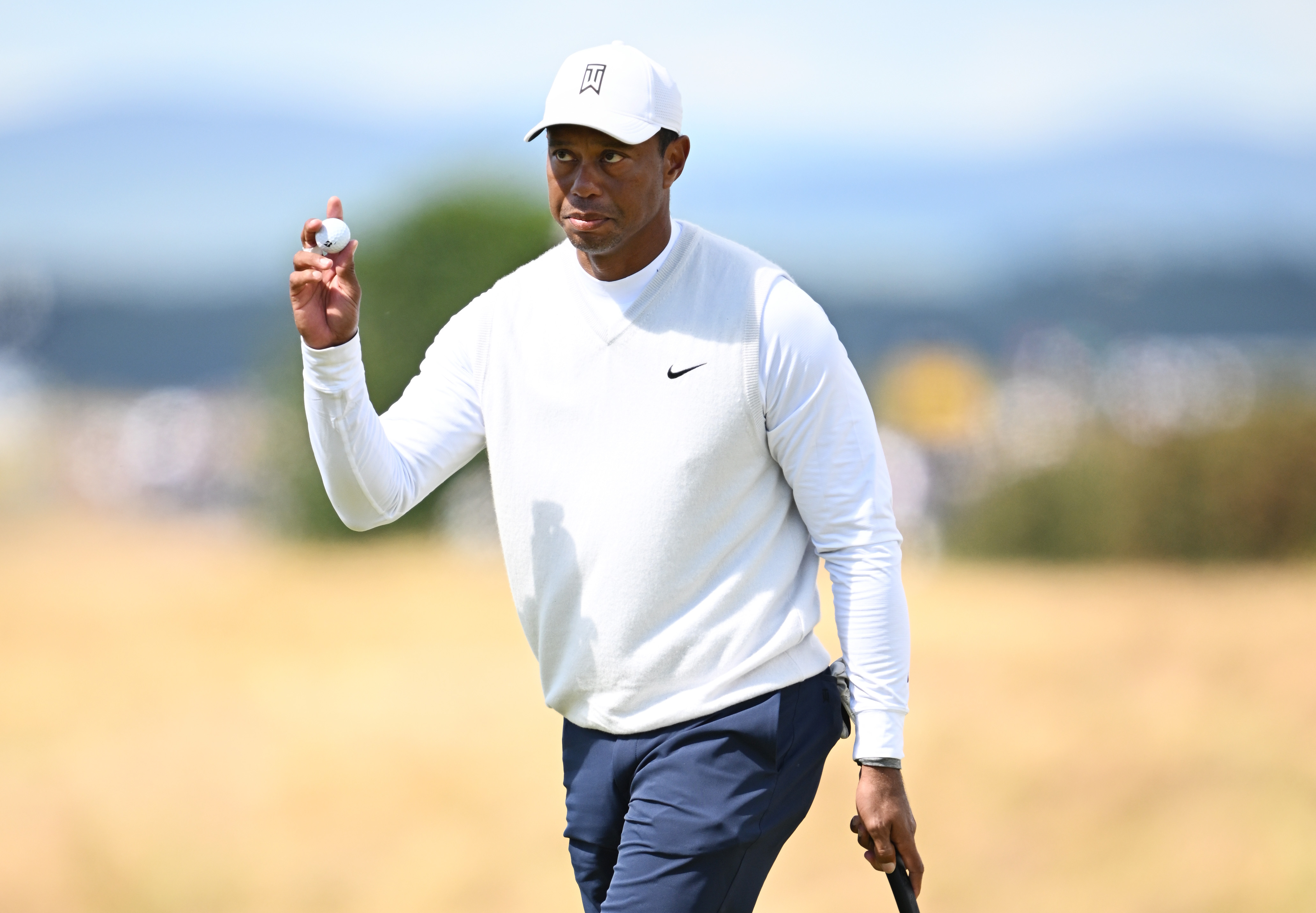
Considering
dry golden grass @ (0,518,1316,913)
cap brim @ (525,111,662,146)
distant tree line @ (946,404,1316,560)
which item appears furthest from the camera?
distant tree line @ (946,404,1316,560)

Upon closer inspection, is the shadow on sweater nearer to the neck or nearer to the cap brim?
the neck

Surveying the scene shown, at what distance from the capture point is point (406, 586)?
69.6 ft

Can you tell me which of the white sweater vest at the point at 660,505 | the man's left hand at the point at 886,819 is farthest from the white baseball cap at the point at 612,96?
the man's left hand at the point at 886,819

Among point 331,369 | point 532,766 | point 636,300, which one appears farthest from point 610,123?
point 532,766

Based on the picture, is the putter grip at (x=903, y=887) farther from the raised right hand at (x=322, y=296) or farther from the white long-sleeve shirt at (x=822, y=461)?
the raised right hand at (x=322, y=296)

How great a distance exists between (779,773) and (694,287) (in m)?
0.98

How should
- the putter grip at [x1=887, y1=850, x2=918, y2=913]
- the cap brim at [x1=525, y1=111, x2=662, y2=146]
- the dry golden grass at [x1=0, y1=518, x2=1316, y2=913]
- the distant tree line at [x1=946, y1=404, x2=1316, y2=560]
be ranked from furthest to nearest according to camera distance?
the distant tree line at [x1=946, y1=404, x2=1316, y2=560]
the dry golden grass at [x1=0, y1=518, x2=1316, y2=913]
the putter grip at [x1=887, y1=850, x2=918, y2=913]
the cap brim at [x1=525, y1=111, x2=662, y2=146]

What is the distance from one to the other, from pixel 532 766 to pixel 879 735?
741 cm

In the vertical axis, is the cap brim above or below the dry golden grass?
above

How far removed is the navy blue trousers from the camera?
2.80m

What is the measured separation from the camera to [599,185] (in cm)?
283

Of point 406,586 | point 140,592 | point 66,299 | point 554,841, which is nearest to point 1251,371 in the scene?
point 406,586

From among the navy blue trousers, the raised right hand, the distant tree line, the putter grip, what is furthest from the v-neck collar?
the distant tree line

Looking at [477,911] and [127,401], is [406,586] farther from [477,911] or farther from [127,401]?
[127,401]
